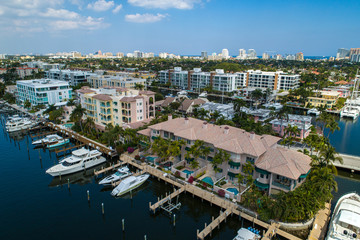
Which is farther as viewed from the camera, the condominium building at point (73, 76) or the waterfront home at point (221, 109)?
the condominium building at point (73, 76)

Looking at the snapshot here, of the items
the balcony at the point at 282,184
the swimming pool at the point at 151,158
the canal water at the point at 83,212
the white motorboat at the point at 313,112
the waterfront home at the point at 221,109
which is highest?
the waterfront home at the point at 221,109

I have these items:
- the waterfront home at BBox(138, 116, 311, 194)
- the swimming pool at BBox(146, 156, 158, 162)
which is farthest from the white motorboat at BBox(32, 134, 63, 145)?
the waterfront home at BBox(138, 116, 311, 194)

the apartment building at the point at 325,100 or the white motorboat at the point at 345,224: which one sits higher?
A: the apartment building at the point at 325,100

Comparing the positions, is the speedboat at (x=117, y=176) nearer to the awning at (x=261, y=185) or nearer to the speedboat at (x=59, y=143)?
the awning at (x=261, y=185)

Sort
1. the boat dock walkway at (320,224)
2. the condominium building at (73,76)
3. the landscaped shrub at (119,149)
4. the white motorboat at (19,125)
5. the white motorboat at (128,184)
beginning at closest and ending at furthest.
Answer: the boat dock walkway at (320,224) < the white motorboat at (128,184) < the landscaped shrub at (119,149) < the white motorboat at (19,125) < the condominium building at (73,76)

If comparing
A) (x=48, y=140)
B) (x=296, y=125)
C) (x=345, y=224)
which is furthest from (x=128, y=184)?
(x=296, y=125)

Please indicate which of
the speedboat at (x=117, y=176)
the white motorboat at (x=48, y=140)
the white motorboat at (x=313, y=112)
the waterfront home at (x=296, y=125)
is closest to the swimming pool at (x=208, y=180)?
the speedboat at (x=117, y=176)

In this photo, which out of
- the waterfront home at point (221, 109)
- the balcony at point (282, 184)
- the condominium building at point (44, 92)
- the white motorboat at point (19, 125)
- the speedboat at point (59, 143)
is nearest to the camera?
the balcony at point (282, 184)

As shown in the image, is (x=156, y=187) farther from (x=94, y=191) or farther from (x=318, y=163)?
(x=318, y=163)

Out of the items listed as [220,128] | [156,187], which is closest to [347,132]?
[220,128]
